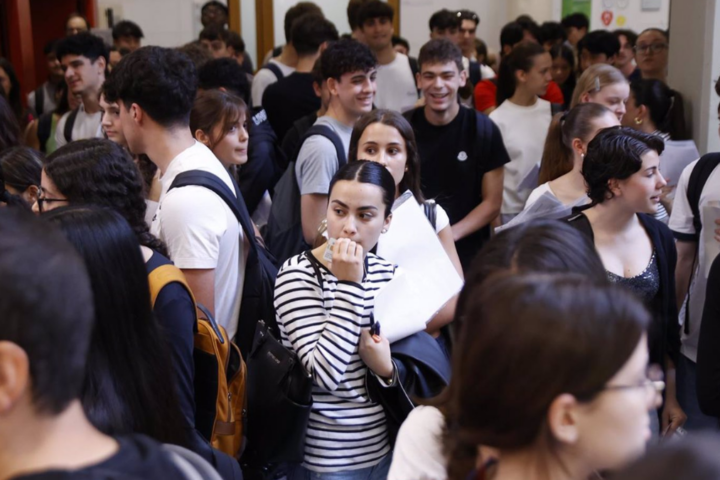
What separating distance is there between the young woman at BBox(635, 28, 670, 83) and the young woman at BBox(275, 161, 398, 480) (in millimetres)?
3779

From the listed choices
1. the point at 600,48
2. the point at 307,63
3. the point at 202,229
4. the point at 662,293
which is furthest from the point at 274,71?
the point at 662,293

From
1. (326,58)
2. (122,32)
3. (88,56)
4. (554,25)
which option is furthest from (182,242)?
(554,25)

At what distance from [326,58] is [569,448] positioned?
3.19 m

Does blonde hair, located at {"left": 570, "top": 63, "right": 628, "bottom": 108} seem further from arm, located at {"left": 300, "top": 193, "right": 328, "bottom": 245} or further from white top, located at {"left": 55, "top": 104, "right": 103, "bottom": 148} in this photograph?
white top, located at {"left": 55, "top": 104, "right": 103, "bottom": 148}

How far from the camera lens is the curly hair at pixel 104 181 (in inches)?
94.7

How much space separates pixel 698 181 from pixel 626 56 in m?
3.90

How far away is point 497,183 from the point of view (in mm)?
4406

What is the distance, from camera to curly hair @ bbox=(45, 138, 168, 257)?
240cm

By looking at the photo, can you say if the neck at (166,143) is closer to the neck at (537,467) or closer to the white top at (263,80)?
the neck at (537,467)

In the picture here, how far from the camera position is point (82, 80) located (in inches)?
204

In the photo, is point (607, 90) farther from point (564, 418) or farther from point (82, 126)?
point (564, 418)

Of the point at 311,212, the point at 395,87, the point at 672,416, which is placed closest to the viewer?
the point at 672,416

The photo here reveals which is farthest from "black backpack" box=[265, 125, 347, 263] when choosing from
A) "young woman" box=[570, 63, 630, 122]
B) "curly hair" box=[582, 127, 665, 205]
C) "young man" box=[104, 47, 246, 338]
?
"young woman" box=[570, 63, 630, 122]

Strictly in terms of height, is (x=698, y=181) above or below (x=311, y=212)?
above
